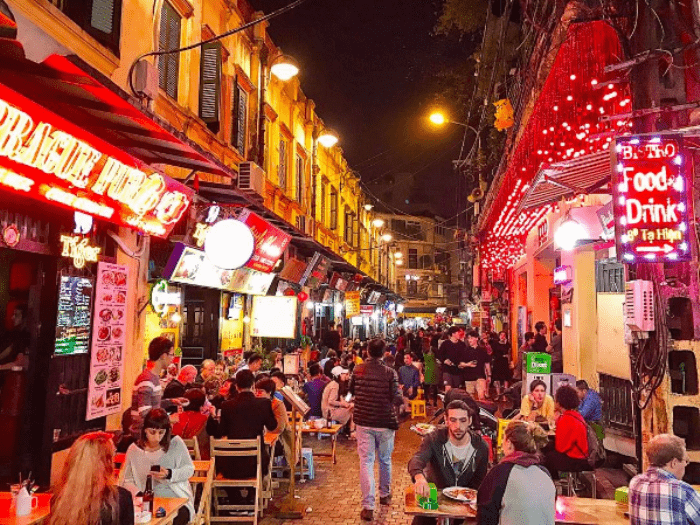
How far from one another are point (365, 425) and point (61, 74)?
545cm

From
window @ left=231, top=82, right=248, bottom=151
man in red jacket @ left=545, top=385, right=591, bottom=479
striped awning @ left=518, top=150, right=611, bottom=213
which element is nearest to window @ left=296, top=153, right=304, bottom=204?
window @ left=231, top=82, right=248, bottom=151

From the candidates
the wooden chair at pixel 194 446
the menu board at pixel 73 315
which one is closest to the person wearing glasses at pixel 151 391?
the wooden chair at pixel 194 446

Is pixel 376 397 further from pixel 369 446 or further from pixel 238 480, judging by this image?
pixel 238 480

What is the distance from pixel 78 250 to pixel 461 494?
225 inches

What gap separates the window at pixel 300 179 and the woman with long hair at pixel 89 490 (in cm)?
1774

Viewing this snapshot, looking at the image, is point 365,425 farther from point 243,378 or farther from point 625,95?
point 625,95

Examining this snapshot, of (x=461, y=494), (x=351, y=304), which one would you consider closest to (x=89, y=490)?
(x=461, y=494)

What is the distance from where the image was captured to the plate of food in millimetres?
4934

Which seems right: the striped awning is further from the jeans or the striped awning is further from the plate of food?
the plate of food

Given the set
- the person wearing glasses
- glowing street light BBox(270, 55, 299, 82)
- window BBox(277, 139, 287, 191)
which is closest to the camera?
the person wearing glasses

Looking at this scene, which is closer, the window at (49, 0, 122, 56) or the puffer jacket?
the puffer jacket

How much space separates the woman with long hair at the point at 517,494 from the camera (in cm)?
392

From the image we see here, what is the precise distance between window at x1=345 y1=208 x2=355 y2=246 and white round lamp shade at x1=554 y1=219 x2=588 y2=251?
22.3 m

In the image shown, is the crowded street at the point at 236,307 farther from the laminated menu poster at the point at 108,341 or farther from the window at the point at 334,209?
the window at the point at 334,209
